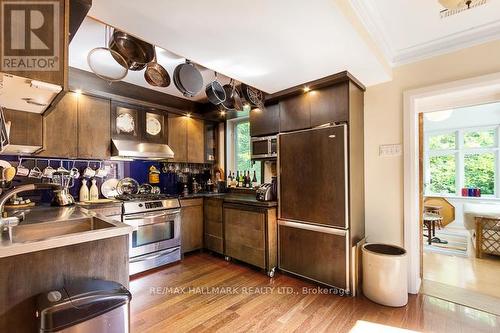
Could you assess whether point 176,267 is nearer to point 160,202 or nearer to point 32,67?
point 160,202

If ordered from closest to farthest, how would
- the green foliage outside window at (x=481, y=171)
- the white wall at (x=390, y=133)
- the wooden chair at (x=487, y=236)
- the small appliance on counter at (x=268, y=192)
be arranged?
the white wall at (x=390, y=133) < the small appliance on counter at (x=268, y=192) < the wooden chair at (x=487, y=236) < the green foliage outside window at (x=481, y=171)

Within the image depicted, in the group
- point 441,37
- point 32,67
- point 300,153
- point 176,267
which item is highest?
point 441,37

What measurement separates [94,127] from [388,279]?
11.8 feet

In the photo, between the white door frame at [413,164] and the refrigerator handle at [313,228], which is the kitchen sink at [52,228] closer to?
the refrigerator handle at [313,228]

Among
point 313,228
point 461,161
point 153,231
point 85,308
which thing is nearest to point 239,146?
point 153,231

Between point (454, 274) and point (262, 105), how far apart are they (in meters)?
3.13

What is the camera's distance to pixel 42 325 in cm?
99

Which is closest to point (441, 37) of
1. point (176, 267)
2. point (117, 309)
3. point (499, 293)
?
point (499, 293)

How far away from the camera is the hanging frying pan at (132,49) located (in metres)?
1.77

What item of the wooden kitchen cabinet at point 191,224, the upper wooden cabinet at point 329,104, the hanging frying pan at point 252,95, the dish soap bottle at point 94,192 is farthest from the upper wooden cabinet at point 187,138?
the upper wooden cabinet at point 329,104

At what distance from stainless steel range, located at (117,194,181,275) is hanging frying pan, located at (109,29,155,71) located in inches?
65.9

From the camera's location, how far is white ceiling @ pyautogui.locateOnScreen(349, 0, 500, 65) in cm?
175

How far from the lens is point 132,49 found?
1.88m

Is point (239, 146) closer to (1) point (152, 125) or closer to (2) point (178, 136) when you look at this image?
(2) point (178, 136)
